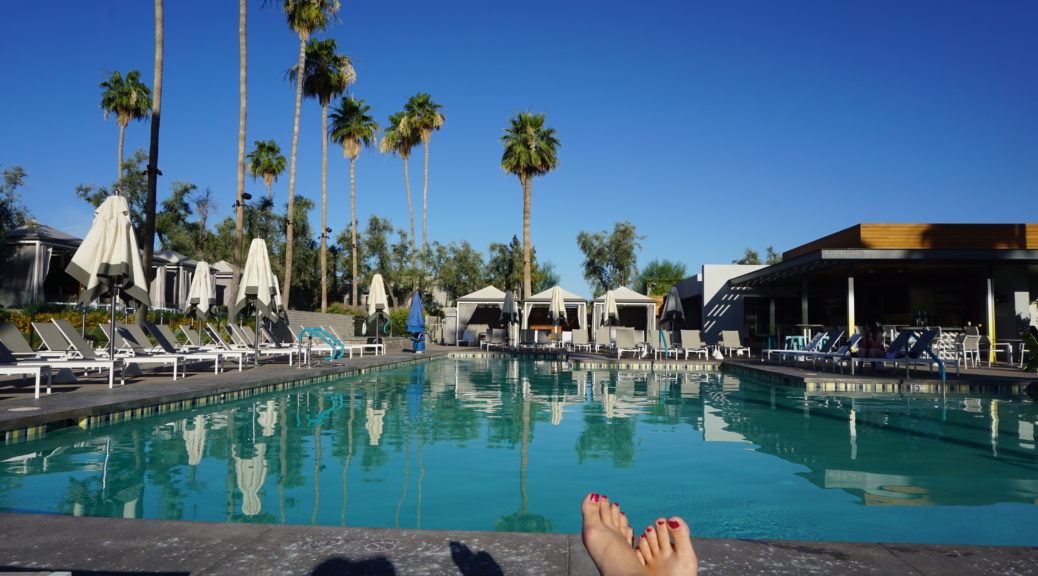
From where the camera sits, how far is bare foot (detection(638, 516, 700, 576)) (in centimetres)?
184

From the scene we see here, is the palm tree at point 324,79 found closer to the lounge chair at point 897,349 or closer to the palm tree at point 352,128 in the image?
the palm tree at point 352,128

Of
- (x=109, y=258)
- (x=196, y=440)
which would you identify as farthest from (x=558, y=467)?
(x=109, y=258)

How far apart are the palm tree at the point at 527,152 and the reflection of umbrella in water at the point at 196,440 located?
1912 centimetres

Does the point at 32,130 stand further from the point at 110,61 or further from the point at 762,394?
the point at 762,394

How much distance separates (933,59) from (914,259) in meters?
9.25

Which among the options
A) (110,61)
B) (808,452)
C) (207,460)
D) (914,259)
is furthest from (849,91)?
(110,61)

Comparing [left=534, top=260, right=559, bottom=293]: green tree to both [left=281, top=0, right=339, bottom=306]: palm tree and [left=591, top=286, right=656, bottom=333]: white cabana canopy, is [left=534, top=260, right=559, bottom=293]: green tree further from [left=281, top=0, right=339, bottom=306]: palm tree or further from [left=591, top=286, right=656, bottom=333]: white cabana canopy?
[left=281, top=0, right=339, bottom=306]: palm tree

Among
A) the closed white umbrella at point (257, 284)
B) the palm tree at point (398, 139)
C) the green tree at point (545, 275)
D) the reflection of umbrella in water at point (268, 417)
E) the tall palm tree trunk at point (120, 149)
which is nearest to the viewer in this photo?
the reflection of umbrella in water at point (268, 417)

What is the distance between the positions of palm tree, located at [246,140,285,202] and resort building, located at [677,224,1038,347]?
61.7 ft

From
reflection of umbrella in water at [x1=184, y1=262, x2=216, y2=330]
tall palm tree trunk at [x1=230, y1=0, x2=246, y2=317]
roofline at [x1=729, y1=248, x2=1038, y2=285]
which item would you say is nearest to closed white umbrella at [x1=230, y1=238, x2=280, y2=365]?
reflection of umbrella in water at [x1=184, y1=262, x2=216, y2=330]

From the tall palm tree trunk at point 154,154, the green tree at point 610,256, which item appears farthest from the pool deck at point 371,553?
the green tree at point 610,256

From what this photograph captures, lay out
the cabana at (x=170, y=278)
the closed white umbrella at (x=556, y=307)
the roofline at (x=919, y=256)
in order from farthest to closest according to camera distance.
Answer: the cabana at (x=170, y=278), the closed white umbrella at (x=556, y=307), the roofline at (x=919, y=256)

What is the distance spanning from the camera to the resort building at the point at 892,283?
52.2 ft

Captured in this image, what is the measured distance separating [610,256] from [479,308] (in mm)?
13728
